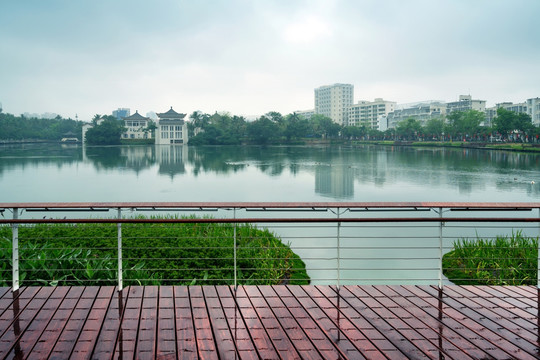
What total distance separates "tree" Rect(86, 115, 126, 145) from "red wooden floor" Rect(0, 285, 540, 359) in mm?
78997

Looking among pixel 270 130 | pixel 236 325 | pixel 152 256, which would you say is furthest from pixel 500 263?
pixel 270 130

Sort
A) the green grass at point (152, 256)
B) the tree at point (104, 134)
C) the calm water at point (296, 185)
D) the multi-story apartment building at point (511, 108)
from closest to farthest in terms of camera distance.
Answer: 1. the green grass at point (152, 256)
2. the calm water at point (296, 185)
3. the tree at point (104, 134)
4. the multi-story apartment building at point (511, 108)

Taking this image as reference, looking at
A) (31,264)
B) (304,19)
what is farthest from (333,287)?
(304,19)

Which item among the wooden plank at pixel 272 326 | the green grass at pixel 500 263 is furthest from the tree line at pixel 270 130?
the wooden plank at pixel 272 326

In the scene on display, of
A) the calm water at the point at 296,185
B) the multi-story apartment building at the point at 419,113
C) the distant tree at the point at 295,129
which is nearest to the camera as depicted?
the calm water at the point at 296,185

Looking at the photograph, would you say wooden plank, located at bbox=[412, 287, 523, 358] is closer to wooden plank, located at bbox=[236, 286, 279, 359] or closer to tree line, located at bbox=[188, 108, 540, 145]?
wooden plank, located at bbox=[236, 286, 279, 359]

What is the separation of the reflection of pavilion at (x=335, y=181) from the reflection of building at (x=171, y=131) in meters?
51.4

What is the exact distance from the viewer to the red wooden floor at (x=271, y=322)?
2236 mm

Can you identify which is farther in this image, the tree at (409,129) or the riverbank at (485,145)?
the tree at (409,129)

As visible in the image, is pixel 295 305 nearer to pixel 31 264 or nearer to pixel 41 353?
pixel 41 353

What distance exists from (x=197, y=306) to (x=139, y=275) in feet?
8.49

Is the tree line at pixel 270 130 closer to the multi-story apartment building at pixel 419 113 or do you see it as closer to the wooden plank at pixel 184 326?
the multi-story apartment building at pixel 419 113

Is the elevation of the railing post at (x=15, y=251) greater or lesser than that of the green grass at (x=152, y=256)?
greater

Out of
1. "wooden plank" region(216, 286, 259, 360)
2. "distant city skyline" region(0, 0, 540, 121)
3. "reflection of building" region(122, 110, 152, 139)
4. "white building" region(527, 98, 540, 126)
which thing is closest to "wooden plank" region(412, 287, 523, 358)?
"wooden plank" region(216, 286, 259, 360)
